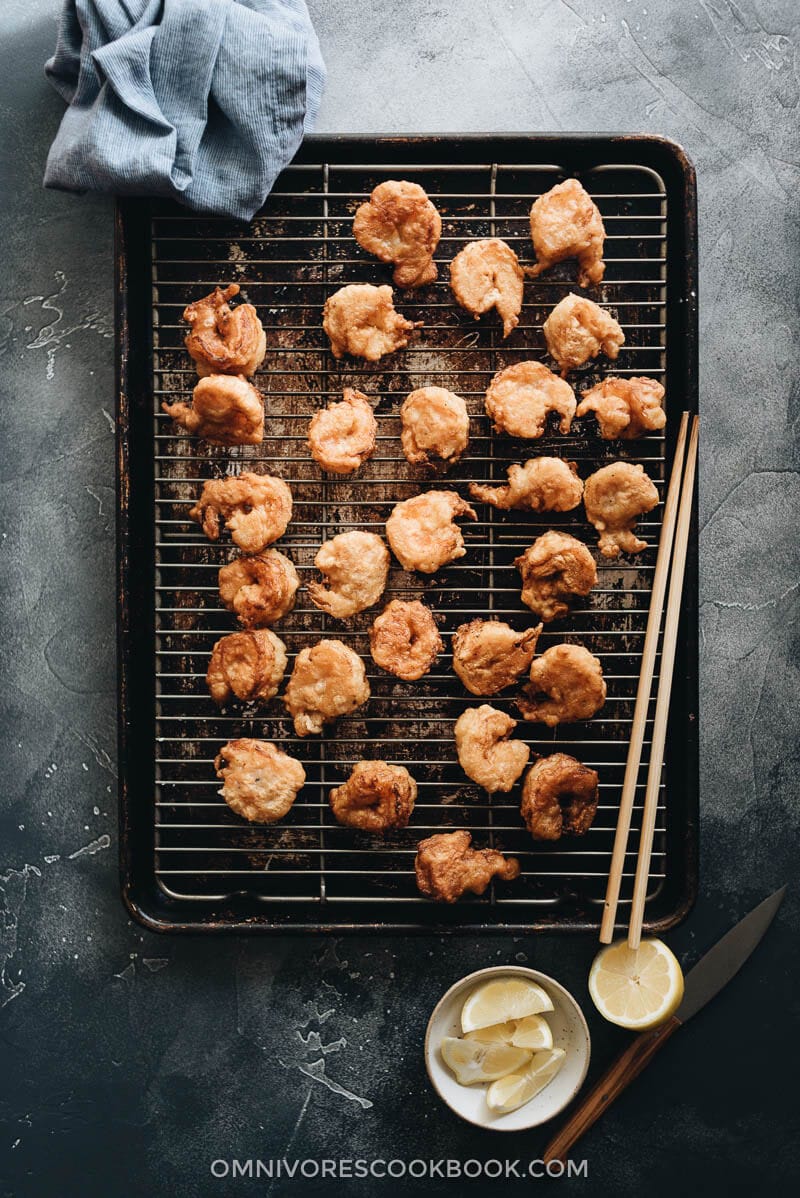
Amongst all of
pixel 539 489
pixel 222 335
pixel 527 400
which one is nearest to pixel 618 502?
pixel 539 489

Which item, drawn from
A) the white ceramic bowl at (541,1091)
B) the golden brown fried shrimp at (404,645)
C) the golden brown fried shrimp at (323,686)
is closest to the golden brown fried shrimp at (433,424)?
the golden brown fried shrimp at (404,645)

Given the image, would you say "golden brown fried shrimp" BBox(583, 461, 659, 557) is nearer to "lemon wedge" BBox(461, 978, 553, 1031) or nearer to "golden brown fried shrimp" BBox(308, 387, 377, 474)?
"golden brown fried shrimp" BBox(308, 387, 377, 474)

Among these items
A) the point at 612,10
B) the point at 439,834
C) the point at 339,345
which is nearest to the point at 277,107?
the point at 339,345

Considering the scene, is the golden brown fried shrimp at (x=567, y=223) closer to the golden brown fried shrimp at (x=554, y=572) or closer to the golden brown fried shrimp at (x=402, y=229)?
the golden brown fried shrimp at (x=402, y=229)

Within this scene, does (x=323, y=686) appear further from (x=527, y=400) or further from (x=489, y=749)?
(x=527, y=400)

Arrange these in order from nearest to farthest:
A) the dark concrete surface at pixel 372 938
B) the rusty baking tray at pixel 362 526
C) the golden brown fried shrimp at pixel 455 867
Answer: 1. the golden brown fried shrimp at pixel 455 867
2. the rusty baking tray at pixel 362 526
3. the dark concrete surface at pixel 372 938

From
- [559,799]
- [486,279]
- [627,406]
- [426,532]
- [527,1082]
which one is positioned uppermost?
[486,279]
